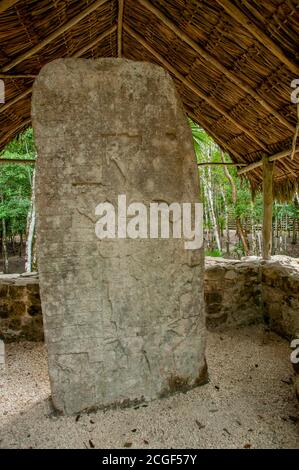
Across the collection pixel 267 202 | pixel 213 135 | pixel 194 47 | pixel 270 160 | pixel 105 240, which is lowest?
pixel 105 240

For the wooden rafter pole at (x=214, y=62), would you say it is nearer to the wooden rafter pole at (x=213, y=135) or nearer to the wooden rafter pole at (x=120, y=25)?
the wooden rafter pole at (x=120, y=25)

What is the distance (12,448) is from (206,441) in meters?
1.19

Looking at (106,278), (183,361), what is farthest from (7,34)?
(183,361)

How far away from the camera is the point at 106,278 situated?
2.34m

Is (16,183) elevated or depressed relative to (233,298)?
elevated

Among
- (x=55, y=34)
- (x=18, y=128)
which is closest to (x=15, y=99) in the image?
(x=18, y=128)

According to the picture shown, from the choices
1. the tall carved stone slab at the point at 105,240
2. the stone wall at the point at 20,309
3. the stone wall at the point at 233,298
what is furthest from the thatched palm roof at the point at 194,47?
the stone wall at the point at 20,309

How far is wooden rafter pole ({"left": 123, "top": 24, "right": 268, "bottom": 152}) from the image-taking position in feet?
11.6

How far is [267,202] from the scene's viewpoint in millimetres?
4871

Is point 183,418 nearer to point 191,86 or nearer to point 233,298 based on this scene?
point 233,298

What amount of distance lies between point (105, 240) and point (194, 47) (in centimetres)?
214

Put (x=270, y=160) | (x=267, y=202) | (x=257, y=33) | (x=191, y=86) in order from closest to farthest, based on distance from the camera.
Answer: (x=257, y=33), (x=191, y=86), (x=270, y=160), (x=267, y=202)

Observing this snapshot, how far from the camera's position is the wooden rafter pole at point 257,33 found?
99.8 inches

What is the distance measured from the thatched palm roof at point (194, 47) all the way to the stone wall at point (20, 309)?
6.76 ft
